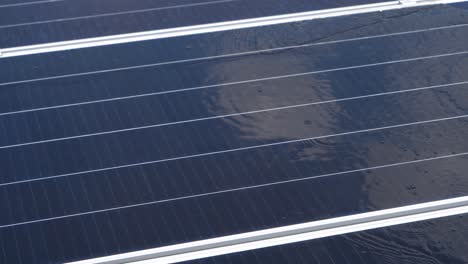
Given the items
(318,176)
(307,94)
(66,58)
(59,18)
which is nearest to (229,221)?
(318,176)

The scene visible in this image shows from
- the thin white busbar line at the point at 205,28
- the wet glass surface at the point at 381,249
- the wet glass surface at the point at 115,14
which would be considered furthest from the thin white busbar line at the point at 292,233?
the wet glass surface at the point at 115,14

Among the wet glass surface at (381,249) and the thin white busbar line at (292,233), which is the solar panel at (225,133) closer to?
the thin white busbar line at (292,233)

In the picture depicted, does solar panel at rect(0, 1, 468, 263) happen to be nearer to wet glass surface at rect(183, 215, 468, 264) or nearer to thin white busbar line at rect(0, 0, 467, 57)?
thin white busbar line at rect(0, 0, 467, 57)

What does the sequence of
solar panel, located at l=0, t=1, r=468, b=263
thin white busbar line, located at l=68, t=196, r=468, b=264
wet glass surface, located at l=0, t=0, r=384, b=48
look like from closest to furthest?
thin white busbar line, located at l=68, t=196, r=468, b=264 < solar panel, located at l=0, t=1, r=468, b=263 < wet glass surface, located at l=0, t=0, r=384, b=48

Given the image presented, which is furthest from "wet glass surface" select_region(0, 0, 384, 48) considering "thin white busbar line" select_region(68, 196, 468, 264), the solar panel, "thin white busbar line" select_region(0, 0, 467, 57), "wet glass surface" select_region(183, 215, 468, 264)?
"wet glass surface" select_region(183, 215, 468, 264)

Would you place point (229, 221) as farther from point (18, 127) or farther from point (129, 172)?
point (18, 127)

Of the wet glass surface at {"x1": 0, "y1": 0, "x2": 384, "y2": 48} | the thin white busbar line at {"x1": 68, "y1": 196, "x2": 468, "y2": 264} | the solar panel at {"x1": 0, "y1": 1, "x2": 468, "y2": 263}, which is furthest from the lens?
the wet glass surface at {"x1": 0, "y1": 0, "x2": 384, "y2": 48}
